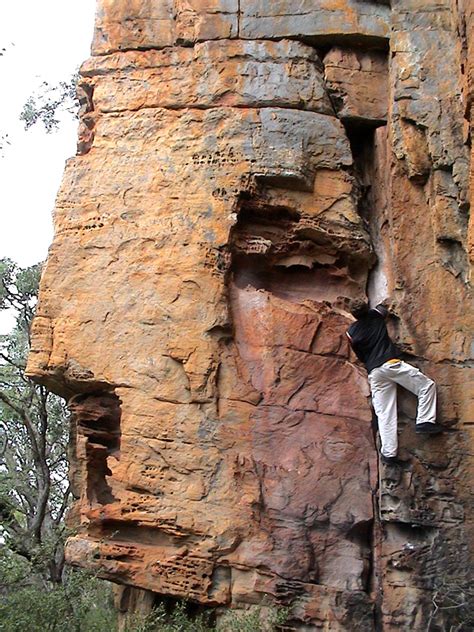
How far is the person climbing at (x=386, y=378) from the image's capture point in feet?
23.7

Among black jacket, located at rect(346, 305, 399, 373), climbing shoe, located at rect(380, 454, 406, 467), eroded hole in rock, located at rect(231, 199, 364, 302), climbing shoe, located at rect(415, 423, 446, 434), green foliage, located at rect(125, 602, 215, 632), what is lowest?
green foliage, located at rect(125, 602, 215, 632)

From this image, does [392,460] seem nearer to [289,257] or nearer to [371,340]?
[371,340]

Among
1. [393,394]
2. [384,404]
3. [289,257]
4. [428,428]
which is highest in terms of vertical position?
[289,257]

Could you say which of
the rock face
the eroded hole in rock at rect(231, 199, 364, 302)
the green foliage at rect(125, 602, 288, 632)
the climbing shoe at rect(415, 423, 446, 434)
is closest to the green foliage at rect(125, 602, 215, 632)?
the green foliage at rect(125, 602, 288, 632)

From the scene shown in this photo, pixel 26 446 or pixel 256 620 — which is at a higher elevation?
pixel 26 446

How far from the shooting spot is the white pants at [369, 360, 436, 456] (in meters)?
7.23

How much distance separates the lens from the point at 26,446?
50.0 ft

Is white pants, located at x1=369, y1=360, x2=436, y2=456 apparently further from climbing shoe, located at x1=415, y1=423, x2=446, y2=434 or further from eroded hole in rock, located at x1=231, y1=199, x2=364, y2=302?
eroded hole in rock, located at x1=231, y1=199, x2=364, y2=302

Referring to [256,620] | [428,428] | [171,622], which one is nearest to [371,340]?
[428,428]

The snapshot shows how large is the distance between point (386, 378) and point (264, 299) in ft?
4.61

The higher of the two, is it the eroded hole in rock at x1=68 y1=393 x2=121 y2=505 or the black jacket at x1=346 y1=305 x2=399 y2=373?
the black jacket at x1=346 y1=305 x2=399 y2=373

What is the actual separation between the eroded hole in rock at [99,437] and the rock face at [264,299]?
2cm

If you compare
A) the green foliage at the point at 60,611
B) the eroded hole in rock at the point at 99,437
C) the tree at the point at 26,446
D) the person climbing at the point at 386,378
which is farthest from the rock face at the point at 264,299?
the tree at the point at 26,446

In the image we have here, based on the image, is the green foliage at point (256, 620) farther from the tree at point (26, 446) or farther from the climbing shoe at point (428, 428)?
the tree at point (26, 446)
